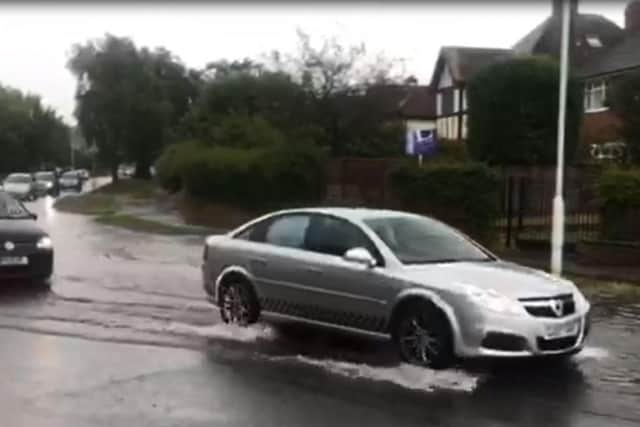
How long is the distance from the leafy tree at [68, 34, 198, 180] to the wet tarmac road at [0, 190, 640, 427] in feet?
160

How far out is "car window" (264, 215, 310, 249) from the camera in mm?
9844

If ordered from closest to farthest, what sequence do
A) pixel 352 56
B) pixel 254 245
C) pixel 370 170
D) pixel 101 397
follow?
1. pixel 101 397
2. pixel 254 245
3. pixel 370 170
4. pixel 352 56

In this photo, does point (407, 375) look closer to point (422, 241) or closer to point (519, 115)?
→ point (422, 241)

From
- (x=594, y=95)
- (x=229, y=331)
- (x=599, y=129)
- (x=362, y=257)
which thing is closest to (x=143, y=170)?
(x=594, y=95)

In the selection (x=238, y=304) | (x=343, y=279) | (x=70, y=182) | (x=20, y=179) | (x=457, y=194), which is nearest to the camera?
(x=343, y=279)

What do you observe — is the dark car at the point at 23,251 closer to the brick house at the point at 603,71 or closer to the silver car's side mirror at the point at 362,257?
the silver car's side mirror at the point at 362,257

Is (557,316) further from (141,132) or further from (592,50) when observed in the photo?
(141,132)

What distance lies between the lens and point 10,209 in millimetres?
14898

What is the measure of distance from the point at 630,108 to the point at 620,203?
8.53 meters

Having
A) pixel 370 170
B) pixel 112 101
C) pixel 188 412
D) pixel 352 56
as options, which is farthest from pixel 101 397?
pixel 112 101

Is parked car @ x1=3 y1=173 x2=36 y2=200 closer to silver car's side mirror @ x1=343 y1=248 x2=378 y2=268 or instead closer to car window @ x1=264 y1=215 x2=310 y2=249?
car window @ x1=264 y1=215 x2=310 y2=249

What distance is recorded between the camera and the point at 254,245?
10266 mm

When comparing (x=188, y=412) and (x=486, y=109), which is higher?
(x=486, y=109)

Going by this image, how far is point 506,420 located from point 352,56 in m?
31.8
